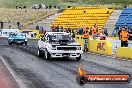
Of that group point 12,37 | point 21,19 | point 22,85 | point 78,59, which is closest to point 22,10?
point 21,19

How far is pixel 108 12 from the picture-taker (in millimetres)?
65250

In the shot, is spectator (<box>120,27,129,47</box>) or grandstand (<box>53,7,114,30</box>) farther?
grandstand (<box>53,7,114,30</box>)

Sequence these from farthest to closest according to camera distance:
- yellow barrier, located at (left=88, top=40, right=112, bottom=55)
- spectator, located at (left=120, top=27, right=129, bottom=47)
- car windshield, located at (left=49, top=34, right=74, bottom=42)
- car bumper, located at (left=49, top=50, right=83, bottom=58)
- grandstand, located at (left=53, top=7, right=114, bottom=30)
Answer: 1. grandstand, located at (left=53, top=7, right=114, bottom=30)
2. yellow barrier, located at (left=88, top=40, right=112, bottom=55)
3. spectator, located at (left=120, top=27, right=129, bottom=47)
4. car windshield, located at (left=49, top=34, right=74, bottom=42)
5. car bumper, located at (left=49, top=50, right=83, bottom=58)

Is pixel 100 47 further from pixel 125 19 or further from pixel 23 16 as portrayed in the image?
pixel 23 16

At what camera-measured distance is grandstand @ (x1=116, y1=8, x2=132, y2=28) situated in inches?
2241

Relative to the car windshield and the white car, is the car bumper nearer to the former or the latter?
the white car

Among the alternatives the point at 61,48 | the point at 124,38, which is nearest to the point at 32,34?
the point at 124,38

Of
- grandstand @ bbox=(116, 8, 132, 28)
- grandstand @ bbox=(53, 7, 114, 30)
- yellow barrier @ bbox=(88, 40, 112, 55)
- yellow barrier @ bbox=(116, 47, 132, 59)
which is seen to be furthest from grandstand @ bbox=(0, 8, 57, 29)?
yellow barrier @ bbox=(116, 47, 132, 59)

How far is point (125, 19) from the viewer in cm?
5906

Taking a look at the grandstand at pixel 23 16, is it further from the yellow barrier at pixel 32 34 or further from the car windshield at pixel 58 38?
the car windshield at pixel 58 38

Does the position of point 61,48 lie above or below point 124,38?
below

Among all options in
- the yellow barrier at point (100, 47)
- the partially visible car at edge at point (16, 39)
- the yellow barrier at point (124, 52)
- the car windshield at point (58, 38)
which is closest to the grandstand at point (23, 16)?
the partially visible car at edge at point (16, 39)

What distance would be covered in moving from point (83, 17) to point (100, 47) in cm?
3632

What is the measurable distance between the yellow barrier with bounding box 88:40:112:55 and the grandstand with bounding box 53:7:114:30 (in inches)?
1082
